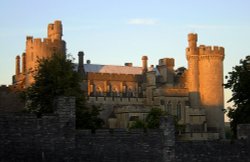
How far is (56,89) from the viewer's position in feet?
130

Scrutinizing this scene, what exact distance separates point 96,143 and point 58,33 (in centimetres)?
5503

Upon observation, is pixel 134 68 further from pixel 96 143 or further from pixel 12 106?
pixel 96 143

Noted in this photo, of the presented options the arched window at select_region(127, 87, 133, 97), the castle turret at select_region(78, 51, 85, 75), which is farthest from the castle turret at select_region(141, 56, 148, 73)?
the castle turret at select_region(78, 51, 85, 75)

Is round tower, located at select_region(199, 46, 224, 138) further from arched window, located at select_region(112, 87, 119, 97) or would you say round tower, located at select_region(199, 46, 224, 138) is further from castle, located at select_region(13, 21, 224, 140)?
arched window, located at select_region(112, 87, 119, 97)

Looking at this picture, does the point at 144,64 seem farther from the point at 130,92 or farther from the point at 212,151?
the point at 212,151

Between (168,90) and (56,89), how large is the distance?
47422 millimetres

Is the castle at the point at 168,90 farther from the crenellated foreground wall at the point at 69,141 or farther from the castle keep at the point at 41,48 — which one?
the crenellated foreground wall at the point at 69,141

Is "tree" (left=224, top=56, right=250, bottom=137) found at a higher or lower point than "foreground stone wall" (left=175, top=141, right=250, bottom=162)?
higher

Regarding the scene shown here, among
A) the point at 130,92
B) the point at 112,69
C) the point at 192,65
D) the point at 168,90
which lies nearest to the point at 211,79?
the point at 192,65

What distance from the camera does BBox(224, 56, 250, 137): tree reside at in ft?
122

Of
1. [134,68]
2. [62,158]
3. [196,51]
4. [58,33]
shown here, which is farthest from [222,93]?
[62,158]

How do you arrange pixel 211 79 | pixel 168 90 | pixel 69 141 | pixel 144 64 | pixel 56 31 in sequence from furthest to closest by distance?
pixel 144 64 → pixel 211 79 → pixel 168 90 → pixel 56 31 → pixel 69 141

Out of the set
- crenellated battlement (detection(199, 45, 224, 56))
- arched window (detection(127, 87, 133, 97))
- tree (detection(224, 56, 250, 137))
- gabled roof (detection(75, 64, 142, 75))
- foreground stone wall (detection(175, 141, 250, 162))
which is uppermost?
crenellated battlement (detection(199, 45, 224, 56))

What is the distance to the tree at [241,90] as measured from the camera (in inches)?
1467
